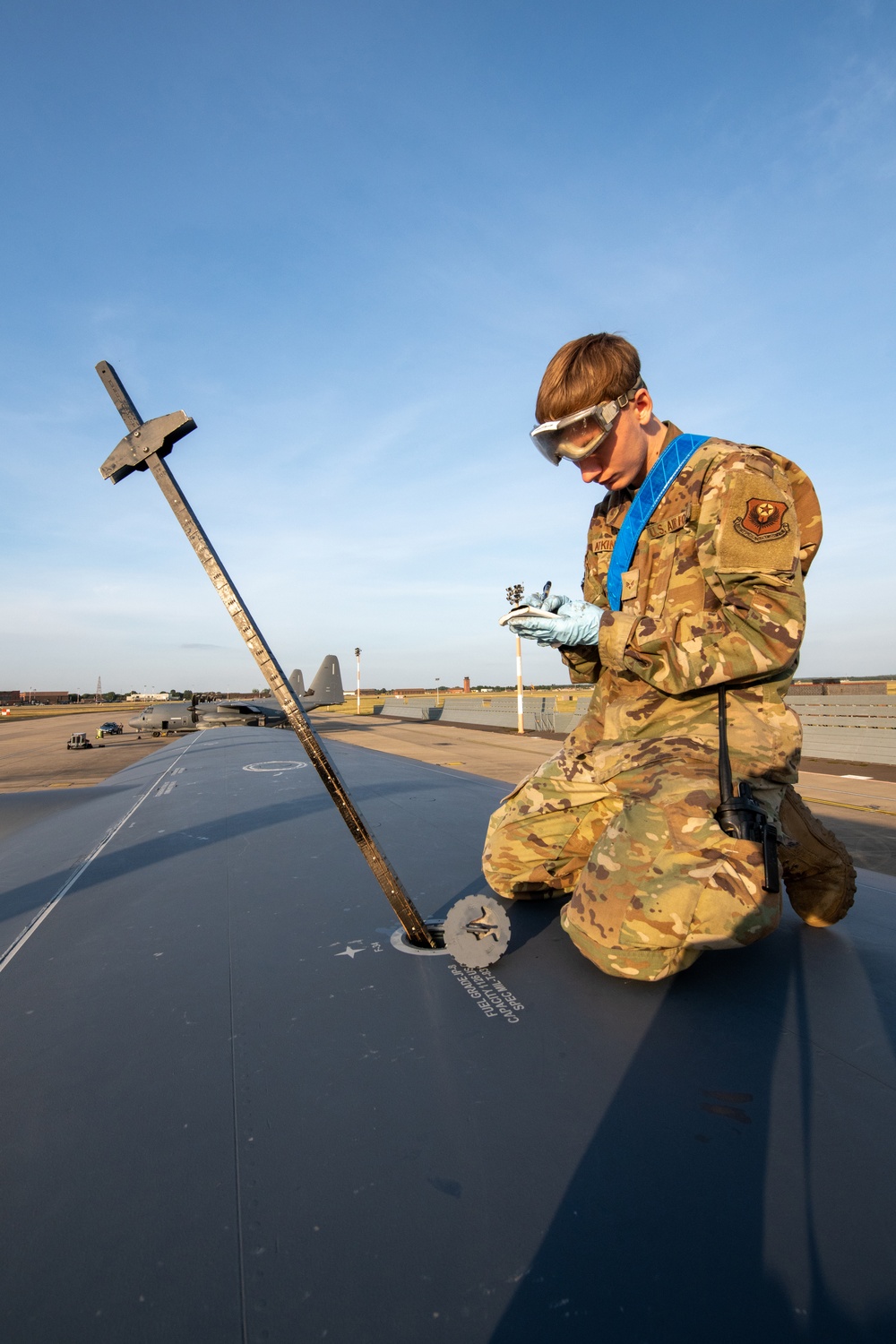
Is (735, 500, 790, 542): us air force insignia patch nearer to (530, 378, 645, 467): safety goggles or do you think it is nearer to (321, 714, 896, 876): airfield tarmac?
(530, 378, 645, 467): safety goggles

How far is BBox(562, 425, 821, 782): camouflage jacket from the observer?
1.79 meters

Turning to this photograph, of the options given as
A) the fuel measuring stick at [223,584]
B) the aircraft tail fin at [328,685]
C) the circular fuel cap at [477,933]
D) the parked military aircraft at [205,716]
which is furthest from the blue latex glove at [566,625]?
the aircraft tail fin at [328,685]

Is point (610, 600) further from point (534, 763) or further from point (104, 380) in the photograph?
point (534, 763)

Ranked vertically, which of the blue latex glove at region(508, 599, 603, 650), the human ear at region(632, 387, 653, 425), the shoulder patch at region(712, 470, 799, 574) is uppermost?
the human ear at region(632, 387, 653, 425)

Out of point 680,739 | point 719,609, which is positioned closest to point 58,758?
point 680,739

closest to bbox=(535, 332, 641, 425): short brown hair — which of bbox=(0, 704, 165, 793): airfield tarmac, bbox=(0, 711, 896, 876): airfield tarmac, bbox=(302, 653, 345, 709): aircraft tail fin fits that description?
bbox=(0, 711, 896, 876): airfield tarmac

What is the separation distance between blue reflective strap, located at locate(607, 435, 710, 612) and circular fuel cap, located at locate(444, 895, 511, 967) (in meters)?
1.19

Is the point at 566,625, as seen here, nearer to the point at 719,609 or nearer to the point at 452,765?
the point at 719,609

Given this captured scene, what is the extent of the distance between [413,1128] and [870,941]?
147 centimetres

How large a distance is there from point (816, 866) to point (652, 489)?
123 cm

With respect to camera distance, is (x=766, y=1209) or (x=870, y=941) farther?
(x=870, y=941)

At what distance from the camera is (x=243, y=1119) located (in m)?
1.14

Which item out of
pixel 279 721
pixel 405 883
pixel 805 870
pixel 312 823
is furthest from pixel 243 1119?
pixel 279 721

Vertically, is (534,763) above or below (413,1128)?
below
